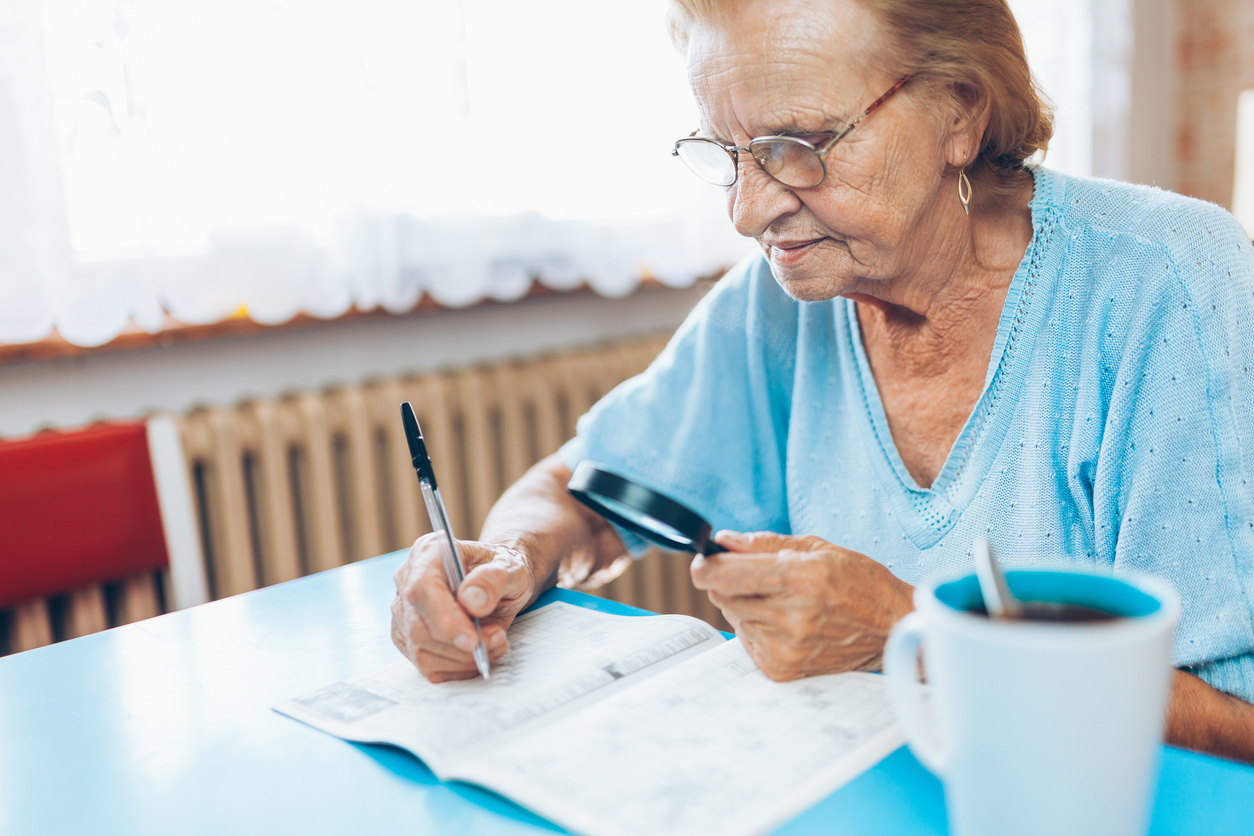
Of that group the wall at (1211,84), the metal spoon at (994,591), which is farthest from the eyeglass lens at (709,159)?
the wall at (1211,84)

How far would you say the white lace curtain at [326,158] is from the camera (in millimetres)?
1395

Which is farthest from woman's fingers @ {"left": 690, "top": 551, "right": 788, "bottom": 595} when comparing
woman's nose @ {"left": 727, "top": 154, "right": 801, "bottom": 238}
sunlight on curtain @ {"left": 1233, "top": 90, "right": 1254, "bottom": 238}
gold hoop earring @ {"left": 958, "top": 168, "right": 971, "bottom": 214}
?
sunlight on curtain @ {"left": 1233, "top": 90, "right": 1254, "bottom": 238}

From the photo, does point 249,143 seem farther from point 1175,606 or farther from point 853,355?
point 1175,606

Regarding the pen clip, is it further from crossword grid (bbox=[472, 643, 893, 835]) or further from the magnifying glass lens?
crossword grid (bbox=[472, 643, 893, 835])

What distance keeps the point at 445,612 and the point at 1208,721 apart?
0.54 meters

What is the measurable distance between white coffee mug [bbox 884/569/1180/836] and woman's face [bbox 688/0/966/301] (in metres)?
0.54

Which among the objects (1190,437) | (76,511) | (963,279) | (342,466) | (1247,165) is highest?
(1247,165)

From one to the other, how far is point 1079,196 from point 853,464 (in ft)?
1.12

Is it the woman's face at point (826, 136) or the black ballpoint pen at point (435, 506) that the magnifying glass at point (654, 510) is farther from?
the woman's face at point (826, 136)

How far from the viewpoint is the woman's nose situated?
94cm

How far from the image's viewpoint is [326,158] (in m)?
1.61

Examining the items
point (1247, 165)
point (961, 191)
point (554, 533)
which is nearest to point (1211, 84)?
point (1247, 165)

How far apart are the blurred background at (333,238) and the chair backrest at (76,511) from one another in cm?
25

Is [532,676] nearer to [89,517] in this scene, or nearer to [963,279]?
[963,279]
